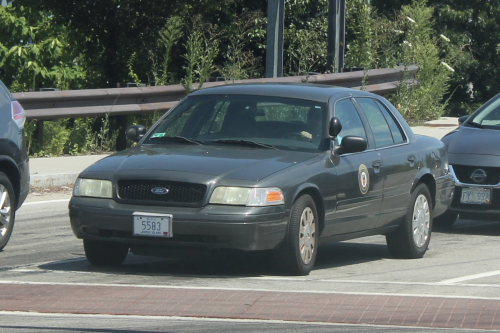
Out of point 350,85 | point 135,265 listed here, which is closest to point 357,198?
point 135,265

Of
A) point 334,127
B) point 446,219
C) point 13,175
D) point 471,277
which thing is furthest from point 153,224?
point 446,219

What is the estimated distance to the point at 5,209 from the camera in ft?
31.1

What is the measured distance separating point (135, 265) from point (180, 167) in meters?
1.27

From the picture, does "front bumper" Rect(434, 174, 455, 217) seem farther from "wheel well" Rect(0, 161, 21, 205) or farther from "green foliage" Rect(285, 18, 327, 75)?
"green foliage" Rect(285, 18, 327, 75)

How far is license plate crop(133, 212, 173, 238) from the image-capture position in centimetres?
780

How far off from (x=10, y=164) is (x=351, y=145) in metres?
3.16

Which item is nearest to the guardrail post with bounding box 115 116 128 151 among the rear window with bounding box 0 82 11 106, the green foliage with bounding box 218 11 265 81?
the green foliage with bounding box 218 11 265 81

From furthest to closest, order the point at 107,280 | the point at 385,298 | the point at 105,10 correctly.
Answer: the point at 105,10, the point at 107,280, the point at 385,298

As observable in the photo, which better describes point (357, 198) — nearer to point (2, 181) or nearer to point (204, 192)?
point (204, 192)

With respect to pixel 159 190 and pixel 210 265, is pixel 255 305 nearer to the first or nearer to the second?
pixel 159 190

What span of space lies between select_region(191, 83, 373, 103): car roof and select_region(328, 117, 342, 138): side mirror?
A: 34 centimetres

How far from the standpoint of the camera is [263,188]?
7832 millimetres

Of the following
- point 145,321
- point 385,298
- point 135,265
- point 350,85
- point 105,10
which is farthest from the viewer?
point 350,85

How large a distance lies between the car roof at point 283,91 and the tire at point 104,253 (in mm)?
1739
